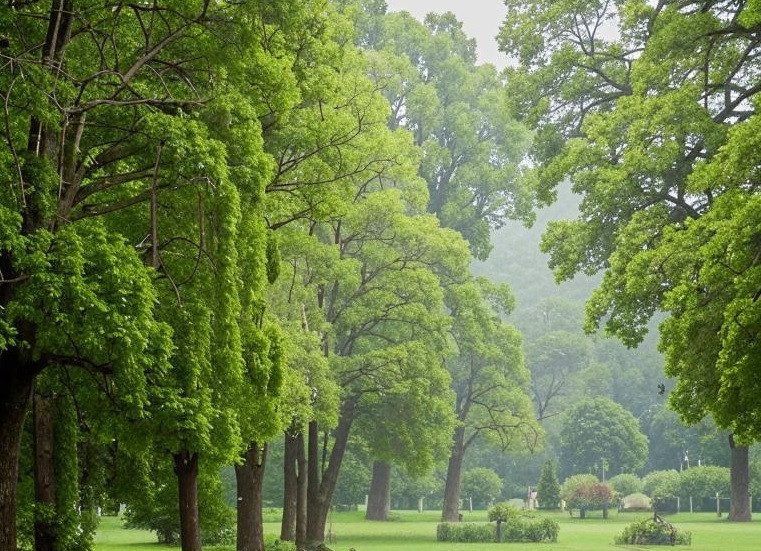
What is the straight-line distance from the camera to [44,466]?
15188 mm

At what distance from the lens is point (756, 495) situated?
70.6m

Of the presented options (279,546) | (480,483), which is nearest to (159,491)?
(279,546)

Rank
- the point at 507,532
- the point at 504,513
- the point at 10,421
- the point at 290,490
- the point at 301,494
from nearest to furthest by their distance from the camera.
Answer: the point at 10,421
the point at 301,494
the point at 290,490
the point at 507,532
the point at 504,513

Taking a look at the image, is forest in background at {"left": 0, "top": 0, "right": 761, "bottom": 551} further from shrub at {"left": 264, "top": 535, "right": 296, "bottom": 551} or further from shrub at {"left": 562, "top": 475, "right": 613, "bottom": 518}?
shrub at {"left": 562, "top": 475, "right": 613, "bottom": 518}

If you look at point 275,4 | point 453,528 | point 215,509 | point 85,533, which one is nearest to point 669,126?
point 275,4

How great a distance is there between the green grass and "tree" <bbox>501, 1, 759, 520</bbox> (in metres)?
13.5

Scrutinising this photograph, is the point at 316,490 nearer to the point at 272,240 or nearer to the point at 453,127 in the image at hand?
the point at 272,240

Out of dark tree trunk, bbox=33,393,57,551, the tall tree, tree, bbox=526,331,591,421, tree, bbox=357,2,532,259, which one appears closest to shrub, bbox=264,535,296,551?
dark tree trunk, bbox=33,393,57,551

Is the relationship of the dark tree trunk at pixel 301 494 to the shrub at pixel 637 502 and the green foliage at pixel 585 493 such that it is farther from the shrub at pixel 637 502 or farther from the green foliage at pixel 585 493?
the shrub at pixel 637 502

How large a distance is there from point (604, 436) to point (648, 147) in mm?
60031

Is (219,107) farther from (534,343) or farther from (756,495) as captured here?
(534,343)

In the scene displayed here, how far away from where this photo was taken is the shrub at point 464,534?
144ft

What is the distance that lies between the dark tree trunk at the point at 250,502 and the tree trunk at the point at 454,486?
32251 millimetres

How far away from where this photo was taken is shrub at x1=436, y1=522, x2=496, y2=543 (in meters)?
43.8
